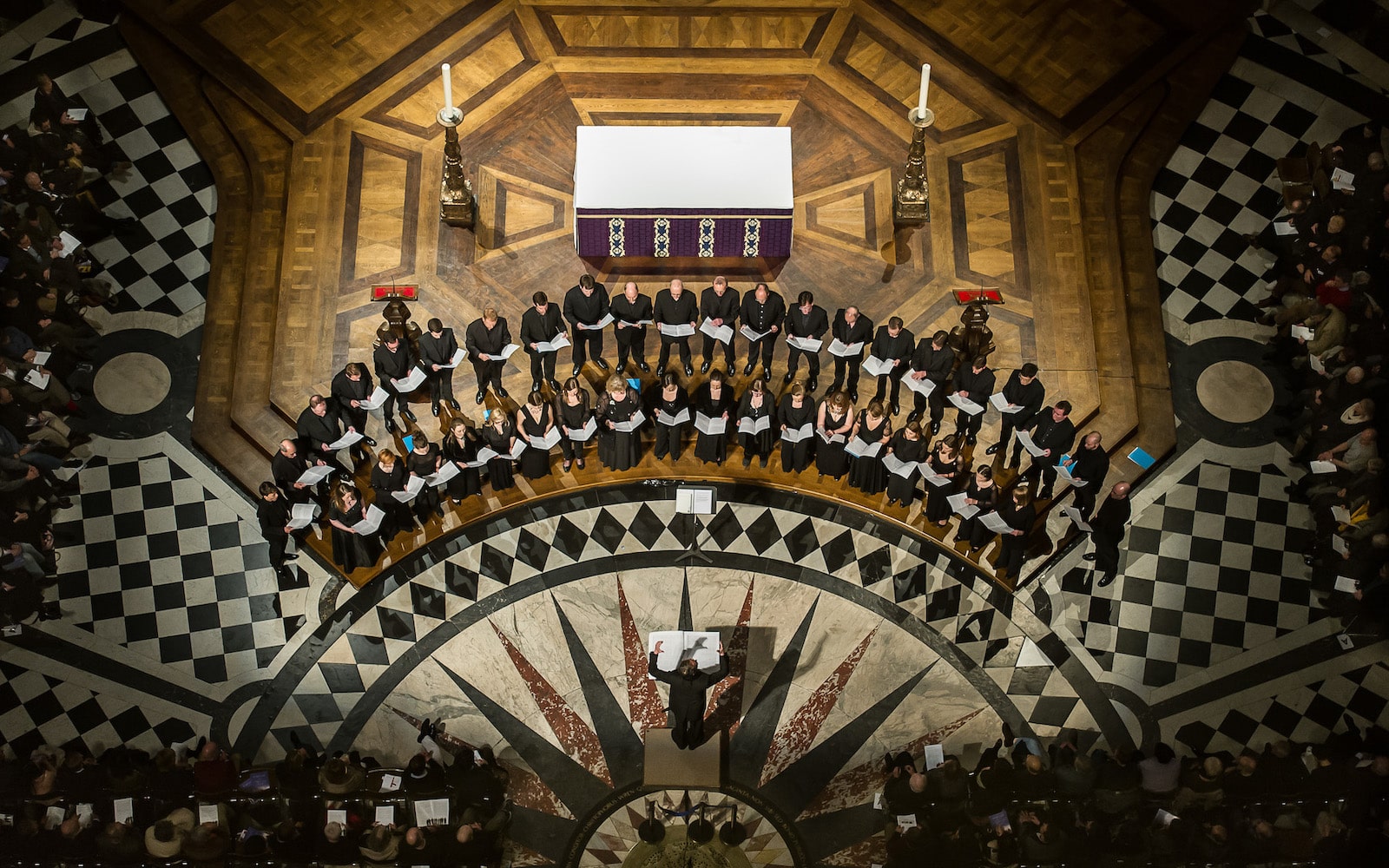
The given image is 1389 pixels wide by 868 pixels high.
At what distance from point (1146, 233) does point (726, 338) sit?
4.97 metres

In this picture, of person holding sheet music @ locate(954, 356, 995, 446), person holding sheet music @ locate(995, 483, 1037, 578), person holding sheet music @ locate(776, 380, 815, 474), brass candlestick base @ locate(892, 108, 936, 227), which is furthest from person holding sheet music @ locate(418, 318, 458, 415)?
person holding sheet music @ locate(995, 483, 1037, 578)

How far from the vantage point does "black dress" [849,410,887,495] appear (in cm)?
1073

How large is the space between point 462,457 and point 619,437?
1429mm

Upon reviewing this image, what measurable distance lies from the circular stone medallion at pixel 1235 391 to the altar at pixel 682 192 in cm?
447

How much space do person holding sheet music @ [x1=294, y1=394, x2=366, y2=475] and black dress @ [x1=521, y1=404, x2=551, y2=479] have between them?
1.66m

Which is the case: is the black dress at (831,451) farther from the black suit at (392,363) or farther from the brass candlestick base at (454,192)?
the brass candlestick base at (454,192)

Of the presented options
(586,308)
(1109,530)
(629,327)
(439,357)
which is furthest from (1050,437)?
(439,357)

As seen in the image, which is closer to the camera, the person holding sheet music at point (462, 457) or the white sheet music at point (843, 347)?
the person holding sheet music at point (462, 457)

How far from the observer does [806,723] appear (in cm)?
1010

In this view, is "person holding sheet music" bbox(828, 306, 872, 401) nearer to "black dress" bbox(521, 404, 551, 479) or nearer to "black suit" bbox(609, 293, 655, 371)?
"black suit" bbox(609, 293, 655, 371)

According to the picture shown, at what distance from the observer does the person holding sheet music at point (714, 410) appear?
10863mm

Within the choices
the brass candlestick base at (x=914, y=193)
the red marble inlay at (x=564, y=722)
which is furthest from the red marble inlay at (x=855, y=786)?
the brass candlestick base at (x=914, y=193)

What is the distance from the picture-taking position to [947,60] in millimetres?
14000

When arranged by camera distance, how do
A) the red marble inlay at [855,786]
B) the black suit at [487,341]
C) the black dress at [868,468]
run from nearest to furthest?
the red marble inlay at [855,786], the black dress at [868,468], the black suit at [487,341]
